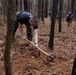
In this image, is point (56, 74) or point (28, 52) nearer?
point (56, 74)

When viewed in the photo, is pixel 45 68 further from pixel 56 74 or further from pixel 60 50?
pixel 60 50

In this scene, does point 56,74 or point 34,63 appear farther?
point 34,63

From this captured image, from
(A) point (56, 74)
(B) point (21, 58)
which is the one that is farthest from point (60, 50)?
(A) point (56, 74)

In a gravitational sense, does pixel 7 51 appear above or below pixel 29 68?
above

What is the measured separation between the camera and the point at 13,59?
8.06 m

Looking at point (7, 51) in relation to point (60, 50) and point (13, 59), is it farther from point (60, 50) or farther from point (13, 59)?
point (60, 50)

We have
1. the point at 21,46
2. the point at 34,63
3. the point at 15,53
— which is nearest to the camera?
the point at 34,63

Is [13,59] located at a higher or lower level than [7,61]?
lower

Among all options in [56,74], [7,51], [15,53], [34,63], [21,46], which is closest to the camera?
[7,51]

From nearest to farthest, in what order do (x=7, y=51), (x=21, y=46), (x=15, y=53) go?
(x=7, y=51) → (x=15, y=53) → (x=21, y=46)

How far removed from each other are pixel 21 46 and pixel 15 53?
0.88m

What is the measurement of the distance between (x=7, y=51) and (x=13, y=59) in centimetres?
303

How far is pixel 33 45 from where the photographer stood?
344 inches

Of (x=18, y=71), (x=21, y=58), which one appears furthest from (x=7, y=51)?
(x=21, y=58)
